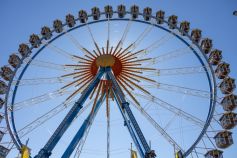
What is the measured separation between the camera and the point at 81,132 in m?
16.6

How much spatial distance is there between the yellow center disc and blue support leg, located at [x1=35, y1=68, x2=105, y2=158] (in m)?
0.33

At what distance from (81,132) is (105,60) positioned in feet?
14.0

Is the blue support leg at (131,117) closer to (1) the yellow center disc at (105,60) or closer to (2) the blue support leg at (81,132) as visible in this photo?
(1) the yellow center disc at (105,60)

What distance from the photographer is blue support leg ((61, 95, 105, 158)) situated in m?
15.5

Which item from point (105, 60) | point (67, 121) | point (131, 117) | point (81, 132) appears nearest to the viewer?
point (131, 117)

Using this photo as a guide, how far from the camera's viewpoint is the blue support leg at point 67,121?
562 inches

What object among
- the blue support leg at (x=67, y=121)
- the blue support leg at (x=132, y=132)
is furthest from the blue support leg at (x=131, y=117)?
the blue support leg at (x=67, y=121)

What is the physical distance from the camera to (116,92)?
1700cm

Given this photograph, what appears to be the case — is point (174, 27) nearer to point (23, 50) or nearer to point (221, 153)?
point (221, 153)

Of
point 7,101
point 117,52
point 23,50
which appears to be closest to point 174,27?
point 117,52

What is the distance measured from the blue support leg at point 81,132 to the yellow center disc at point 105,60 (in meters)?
1.86

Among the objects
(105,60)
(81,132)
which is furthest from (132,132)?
(105,60)

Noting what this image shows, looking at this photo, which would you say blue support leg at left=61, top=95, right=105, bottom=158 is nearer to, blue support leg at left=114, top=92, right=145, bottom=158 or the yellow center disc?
blue support leg at left=114, top=92, right=145, bottom=158

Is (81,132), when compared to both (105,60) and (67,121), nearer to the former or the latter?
(67,121)
